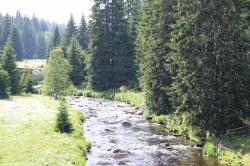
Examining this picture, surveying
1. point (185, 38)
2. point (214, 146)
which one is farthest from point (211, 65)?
point (214, 146)

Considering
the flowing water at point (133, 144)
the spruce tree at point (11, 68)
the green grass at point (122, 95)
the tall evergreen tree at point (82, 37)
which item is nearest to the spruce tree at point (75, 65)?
the green grass at point (122, 95)

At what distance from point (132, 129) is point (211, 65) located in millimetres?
14124

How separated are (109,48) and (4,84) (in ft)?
83.0

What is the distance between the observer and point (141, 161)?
33.3 meters

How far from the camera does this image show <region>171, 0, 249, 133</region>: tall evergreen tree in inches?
→ 1458

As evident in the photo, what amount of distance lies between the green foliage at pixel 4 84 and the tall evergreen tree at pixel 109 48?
65.2ft

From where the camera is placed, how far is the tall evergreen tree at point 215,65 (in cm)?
3703

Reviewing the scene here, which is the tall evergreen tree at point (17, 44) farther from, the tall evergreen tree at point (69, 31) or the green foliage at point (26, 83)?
the green foliage at point (26, 83)

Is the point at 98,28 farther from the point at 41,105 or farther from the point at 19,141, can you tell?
the point at 19,141

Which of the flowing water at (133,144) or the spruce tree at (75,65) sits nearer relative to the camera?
the flowing water at (133,144)

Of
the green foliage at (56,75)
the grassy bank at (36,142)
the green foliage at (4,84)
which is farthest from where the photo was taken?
the green foliage at (56,75)

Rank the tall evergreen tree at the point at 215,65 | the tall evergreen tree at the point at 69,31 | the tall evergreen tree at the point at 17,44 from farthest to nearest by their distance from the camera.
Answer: the tall evergreen tree at the point at 17,44 → the tall evergreen tree at the point at 69,31 → the tall evergreen tree at the point at 215,65

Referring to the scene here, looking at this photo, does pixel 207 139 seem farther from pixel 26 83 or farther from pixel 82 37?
pixel 82 37

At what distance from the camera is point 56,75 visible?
255 ft
